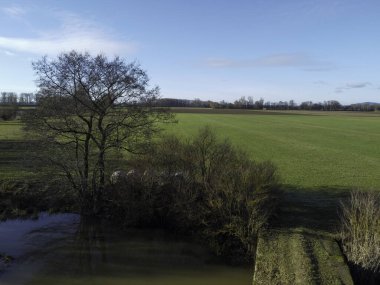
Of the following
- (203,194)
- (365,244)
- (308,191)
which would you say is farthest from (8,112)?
(365,244)

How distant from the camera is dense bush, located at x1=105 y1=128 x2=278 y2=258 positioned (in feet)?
63.0

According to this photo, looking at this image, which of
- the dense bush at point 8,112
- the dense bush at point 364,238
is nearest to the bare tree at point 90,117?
the dense bush at point 364,238

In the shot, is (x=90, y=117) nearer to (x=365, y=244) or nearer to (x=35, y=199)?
(x=35, y=199)

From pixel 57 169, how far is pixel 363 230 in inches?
654

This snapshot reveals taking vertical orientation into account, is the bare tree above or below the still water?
above

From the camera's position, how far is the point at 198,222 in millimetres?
21188

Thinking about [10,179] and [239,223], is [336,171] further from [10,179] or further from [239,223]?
[10,179]

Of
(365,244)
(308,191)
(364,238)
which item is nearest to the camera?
(365,244)

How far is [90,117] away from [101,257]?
8.61 metres

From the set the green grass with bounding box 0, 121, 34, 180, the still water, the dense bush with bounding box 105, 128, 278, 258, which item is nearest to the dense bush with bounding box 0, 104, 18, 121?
the green grass with bounding box 0, 121, 34, 180

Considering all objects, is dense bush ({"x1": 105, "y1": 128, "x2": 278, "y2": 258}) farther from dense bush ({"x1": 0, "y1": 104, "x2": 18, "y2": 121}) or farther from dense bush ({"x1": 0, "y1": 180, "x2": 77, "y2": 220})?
dense bush ({"x1": 0, "y1": 104, "x2": 18, "y2": 121})

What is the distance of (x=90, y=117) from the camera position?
968 inches

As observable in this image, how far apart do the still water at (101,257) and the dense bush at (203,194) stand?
0.94m

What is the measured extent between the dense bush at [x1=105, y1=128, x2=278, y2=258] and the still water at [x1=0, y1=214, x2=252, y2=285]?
945 millimetres
